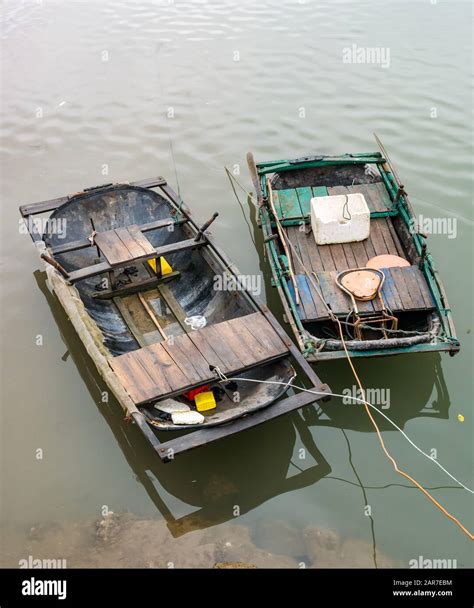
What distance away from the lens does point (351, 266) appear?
8.33m

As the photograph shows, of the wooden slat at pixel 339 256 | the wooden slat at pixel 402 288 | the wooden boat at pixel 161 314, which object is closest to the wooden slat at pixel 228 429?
the wooden boat at pixel 161 314

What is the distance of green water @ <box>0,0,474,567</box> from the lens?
21.4ft

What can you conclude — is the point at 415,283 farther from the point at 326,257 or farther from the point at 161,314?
the point at 161,314

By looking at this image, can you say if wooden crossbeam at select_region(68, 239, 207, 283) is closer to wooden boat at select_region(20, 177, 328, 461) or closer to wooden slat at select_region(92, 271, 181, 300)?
wooden boat at select_region(20, 177, 328, 461)

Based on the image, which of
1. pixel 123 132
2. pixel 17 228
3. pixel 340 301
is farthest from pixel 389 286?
pixel 123 132

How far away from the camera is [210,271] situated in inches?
326

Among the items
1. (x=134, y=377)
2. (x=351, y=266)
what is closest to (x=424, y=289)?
(x=351, y=266)

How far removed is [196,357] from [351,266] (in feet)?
9.43

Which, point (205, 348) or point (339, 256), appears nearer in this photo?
point (205, 348)

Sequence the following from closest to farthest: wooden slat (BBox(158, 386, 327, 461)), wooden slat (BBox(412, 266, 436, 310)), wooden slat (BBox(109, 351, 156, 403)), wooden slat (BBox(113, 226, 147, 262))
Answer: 1. wooden slat (BBox(158, 386, 327, 461))
2. wooden slat (BBox(109, 351, 156, 403))
3. wooden slat (BBox(412, 266, 436, 310))
4. wooden slat (BBox(113, 226, 147, 262))

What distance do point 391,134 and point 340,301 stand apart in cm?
619

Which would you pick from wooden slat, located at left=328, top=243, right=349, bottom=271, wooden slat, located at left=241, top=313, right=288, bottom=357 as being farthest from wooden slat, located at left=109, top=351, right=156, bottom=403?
wooden slat, located at left=328, top=243, right=349, bottom=271

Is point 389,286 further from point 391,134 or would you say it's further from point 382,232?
point 391,134

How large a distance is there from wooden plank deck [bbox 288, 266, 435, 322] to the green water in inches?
31.2
